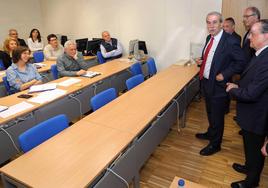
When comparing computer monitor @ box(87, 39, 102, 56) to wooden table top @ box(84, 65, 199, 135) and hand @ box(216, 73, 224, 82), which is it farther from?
hand @ box(216, 73, 224, 82)

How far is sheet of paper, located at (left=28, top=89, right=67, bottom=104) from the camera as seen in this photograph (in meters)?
2.88

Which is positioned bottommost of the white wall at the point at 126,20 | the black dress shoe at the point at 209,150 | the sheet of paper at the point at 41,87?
the black dress shoe at the point at 209,150

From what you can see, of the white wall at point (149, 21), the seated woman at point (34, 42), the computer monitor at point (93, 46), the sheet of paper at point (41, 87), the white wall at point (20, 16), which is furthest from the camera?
the white wall at point (20, 16)

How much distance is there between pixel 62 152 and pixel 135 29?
15.9 feet

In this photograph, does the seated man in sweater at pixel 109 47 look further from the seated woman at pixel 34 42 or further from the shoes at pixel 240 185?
the shoes at pixel 240 185

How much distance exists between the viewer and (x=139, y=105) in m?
2.63

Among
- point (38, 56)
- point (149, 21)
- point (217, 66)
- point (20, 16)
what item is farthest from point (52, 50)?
point (217, 66)

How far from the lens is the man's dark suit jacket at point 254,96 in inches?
71.0

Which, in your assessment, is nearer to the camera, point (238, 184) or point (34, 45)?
point (238, 184)

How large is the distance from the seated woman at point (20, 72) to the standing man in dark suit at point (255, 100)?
2808mm

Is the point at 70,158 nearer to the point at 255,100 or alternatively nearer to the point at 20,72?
the point at 255,100

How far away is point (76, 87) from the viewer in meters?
3.38

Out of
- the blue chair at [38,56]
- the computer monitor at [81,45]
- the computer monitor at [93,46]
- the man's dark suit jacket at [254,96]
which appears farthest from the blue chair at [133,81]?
the blue chair at [38,56]

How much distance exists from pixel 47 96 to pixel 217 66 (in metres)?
2.15
